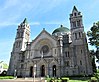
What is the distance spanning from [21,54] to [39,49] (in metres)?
7.74

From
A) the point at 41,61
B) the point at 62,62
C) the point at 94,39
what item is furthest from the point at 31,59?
the point at 94,39

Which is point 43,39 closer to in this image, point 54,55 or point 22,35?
point 54,55

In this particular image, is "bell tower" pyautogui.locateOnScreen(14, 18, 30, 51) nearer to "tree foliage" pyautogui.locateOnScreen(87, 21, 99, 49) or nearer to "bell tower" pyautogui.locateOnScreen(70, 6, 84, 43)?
"bell tower" pyautogui.locateOnScreen(70, 6, 84, 43)

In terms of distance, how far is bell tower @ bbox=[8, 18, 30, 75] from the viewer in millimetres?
49650

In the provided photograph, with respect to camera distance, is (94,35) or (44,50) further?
(44,50)

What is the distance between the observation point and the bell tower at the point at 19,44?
163 ft

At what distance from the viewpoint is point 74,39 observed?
145 ft

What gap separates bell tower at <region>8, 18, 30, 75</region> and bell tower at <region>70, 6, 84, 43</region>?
792 inches

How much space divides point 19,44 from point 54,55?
680 inches

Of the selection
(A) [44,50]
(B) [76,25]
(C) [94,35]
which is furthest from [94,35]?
(A) [44,50]

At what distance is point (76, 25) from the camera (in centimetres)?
4628

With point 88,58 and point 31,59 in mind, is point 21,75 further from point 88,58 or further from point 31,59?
point 88,58

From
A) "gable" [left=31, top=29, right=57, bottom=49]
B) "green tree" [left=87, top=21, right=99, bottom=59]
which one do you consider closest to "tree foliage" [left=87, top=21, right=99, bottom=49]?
"green tree" [left=87, top=21, right=99, bottom=59]

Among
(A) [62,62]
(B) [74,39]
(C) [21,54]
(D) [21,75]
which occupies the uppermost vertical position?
(B) [74,39]
